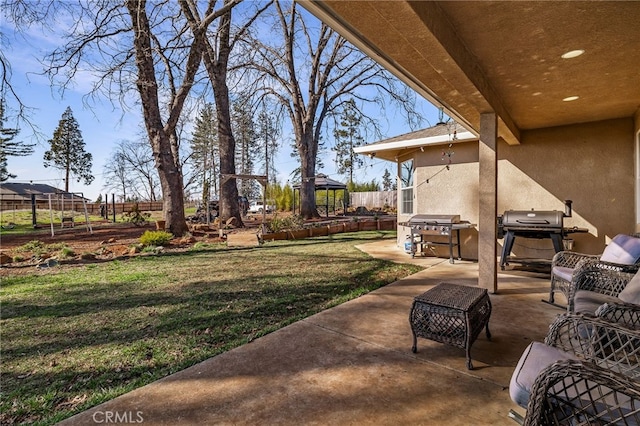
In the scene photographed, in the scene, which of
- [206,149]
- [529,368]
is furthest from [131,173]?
[529,368]

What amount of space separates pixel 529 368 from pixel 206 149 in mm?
33735

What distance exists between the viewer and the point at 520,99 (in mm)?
4359

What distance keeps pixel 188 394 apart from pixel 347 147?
102 feet

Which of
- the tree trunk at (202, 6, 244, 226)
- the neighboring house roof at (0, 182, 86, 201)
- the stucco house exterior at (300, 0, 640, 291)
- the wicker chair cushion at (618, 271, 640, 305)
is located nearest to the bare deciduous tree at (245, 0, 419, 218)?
the tree trunk at (202, 6, 244, 226)

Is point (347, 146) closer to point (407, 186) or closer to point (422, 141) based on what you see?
point (407, 186)

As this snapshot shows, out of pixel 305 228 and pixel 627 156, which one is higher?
pixel 627 156

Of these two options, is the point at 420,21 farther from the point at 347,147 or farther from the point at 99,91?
the point at 347,147

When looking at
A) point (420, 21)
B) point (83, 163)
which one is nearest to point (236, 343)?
point (420, 21)

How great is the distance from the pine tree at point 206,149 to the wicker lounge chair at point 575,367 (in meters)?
29.1

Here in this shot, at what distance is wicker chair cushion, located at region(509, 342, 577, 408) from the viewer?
1.53 meters

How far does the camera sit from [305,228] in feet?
36.9

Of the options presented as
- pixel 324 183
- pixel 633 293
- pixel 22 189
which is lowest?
pixel 633 293

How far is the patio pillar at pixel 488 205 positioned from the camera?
4.39 metres

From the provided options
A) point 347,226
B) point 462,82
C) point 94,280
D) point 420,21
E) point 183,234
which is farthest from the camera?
point 347,226
